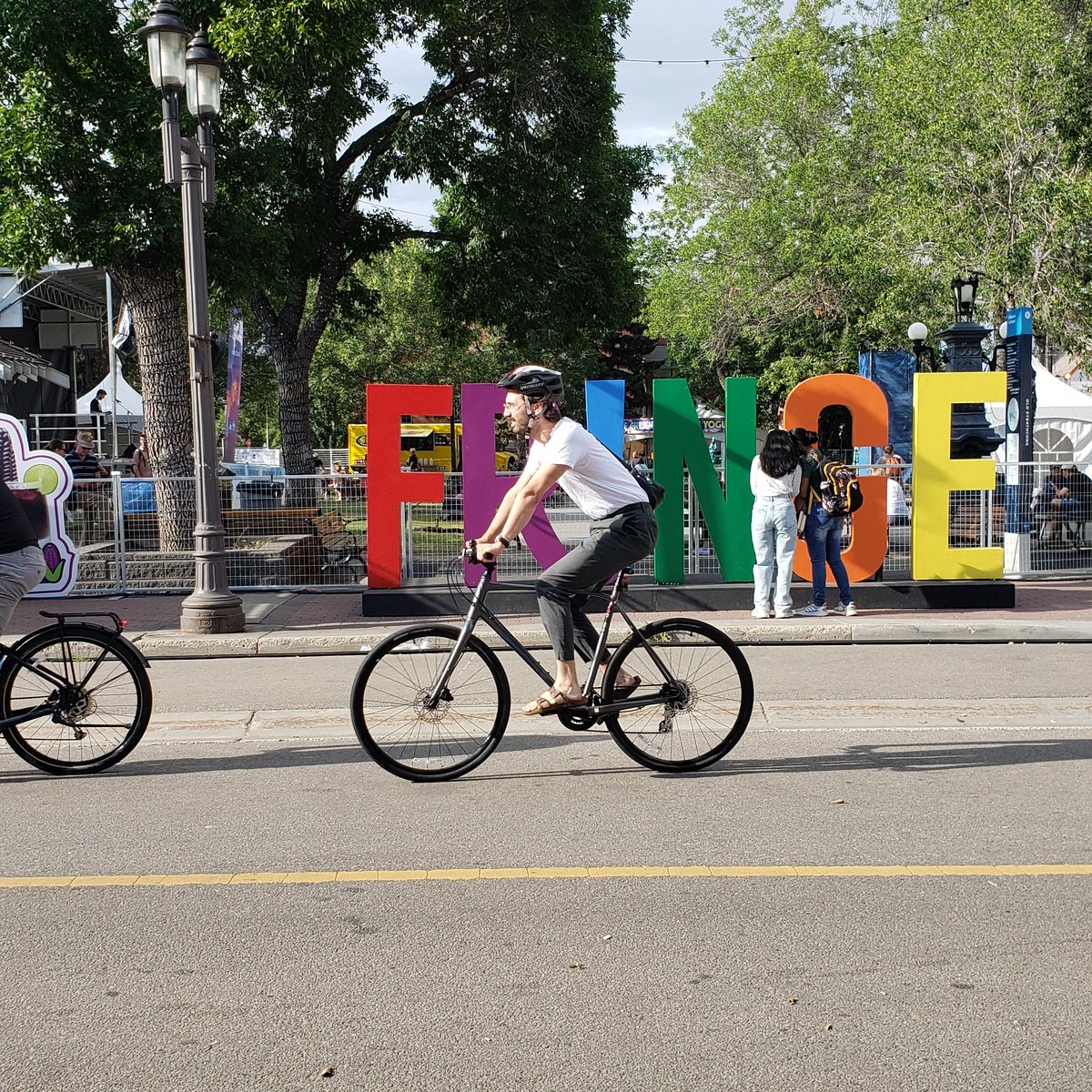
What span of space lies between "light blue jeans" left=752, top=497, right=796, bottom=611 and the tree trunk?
7009 millimetres

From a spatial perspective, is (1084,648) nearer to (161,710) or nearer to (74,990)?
(161,710)

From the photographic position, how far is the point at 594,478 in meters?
5.84

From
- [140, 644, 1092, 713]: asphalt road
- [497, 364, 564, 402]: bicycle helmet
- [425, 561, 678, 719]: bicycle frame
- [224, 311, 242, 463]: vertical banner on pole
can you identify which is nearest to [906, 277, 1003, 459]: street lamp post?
[140, 644, 1092, 713]: asphalt road

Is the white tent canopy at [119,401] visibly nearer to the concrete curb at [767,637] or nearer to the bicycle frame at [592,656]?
the concrete curb at [767,637]

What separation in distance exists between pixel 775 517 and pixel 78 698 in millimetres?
6890

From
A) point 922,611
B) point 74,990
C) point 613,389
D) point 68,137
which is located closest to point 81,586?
point 68,137

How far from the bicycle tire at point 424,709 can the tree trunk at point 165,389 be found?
31.1 feet

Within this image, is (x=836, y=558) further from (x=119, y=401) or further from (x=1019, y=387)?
(x=119, y=401)

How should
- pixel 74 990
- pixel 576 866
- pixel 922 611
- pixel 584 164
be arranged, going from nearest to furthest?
pixel 74 990
pixel 576 866
pixel 922 611
pixel 584 164

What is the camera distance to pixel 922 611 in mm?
12109

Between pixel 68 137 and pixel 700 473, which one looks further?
pixel 68 137

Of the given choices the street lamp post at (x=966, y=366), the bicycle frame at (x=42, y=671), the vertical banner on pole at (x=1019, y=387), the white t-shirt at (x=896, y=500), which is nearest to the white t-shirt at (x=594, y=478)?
the bicycle frame at (x=42, y=671)

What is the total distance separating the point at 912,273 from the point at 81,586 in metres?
23.0

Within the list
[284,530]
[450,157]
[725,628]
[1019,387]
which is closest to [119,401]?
[450,157]
